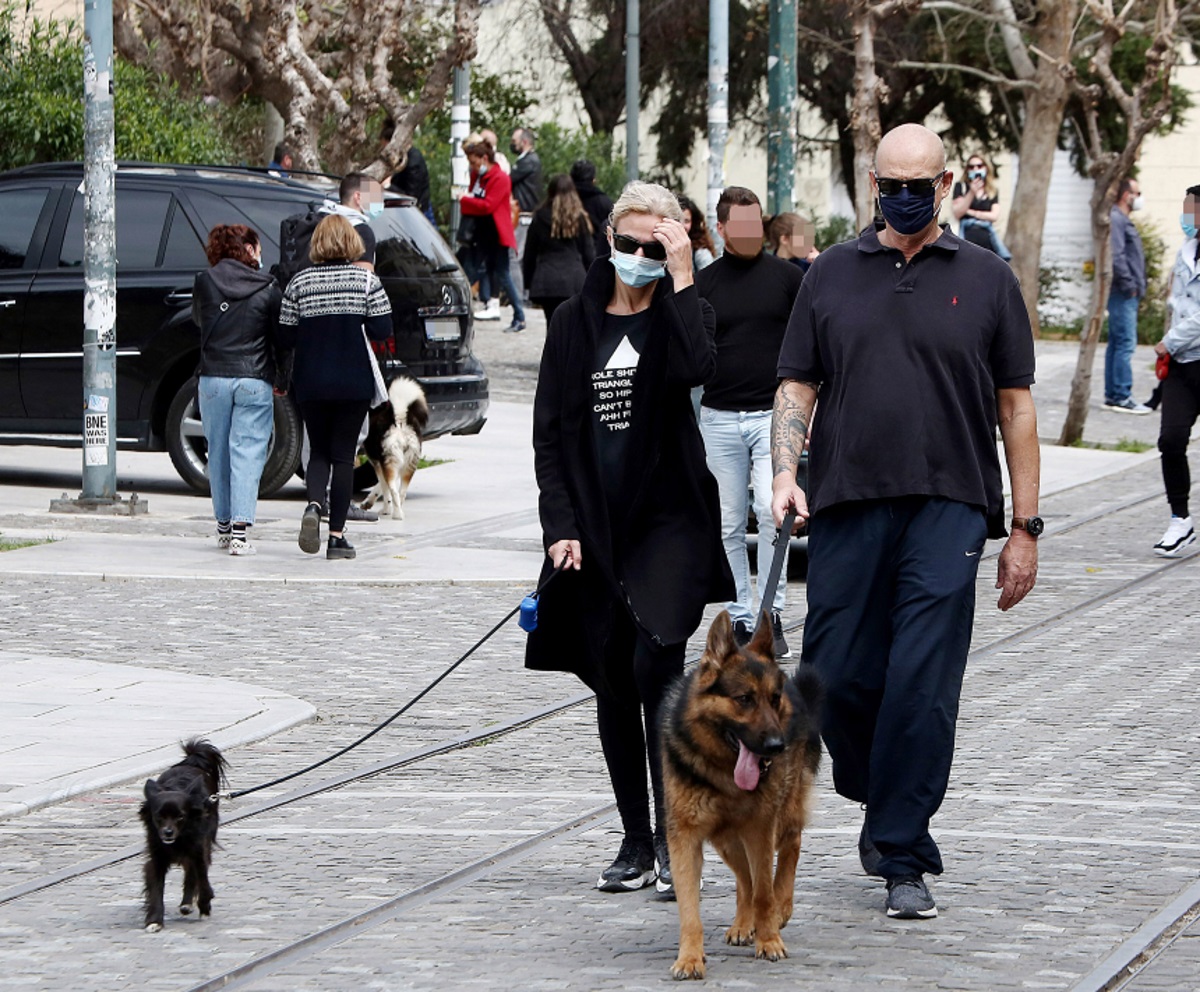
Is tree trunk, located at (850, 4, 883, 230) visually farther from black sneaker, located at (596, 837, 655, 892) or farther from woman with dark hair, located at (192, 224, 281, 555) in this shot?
black sneaker, located at (596, 837, 655, 892)

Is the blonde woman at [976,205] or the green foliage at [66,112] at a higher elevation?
the green foliage at [66,112]

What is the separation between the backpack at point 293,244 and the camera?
1361 cm

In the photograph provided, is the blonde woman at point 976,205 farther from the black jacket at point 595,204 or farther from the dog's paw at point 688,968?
the dog's paw at point 688,968

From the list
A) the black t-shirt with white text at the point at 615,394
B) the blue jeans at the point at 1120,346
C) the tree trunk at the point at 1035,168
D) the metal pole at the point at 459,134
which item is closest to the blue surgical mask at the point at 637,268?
the black t-shirt with white text at the point at 615,394

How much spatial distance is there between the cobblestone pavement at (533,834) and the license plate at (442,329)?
4475mm

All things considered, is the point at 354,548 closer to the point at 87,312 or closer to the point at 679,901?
the point at 87,312

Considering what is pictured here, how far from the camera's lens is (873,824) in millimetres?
5781

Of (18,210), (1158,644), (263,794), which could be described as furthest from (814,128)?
(263,794)

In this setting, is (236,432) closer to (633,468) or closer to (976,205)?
(633,468)

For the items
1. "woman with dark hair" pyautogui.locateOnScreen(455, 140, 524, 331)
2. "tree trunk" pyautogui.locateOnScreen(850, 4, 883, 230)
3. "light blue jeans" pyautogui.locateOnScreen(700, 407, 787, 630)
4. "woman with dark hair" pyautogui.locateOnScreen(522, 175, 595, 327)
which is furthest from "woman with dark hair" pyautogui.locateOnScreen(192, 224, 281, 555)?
"woman with dark hair" pyautogui.locateOnScreen(455, 140, 524, 331)

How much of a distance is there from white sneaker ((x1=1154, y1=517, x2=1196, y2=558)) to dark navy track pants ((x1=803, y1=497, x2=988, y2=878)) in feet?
25.5

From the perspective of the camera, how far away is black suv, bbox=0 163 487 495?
586 inches

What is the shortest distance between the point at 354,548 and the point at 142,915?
7.29 meters

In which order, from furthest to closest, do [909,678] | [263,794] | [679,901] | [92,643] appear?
1. [92,643]
2. [263,794]
3. [909,678]
4. [679,901]
